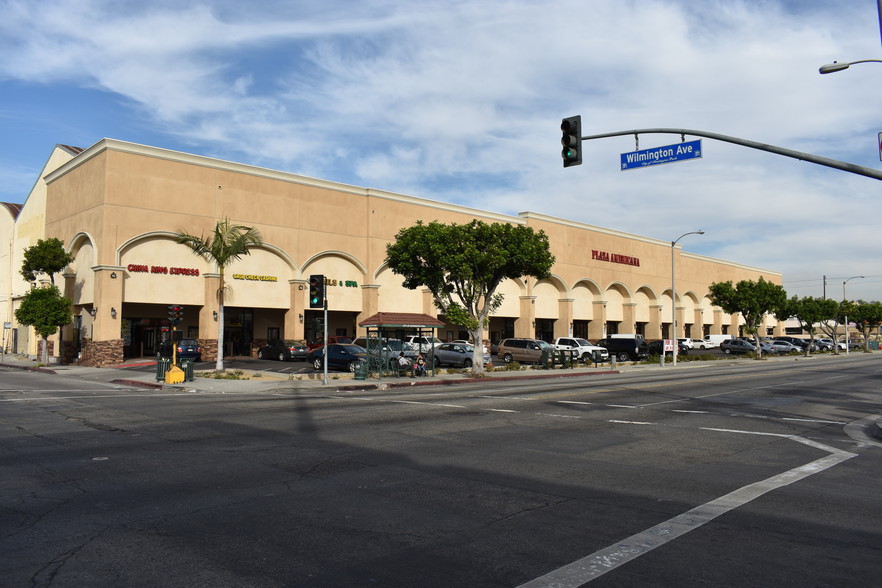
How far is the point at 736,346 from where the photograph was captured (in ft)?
213

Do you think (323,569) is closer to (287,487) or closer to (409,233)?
(287,487)

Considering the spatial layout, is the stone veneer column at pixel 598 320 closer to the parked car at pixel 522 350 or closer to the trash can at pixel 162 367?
the parked car at pixel 522 350

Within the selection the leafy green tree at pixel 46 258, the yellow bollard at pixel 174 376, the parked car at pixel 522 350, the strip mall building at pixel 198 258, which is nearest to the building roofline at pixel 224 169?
the strip mall building at pixel 198 258

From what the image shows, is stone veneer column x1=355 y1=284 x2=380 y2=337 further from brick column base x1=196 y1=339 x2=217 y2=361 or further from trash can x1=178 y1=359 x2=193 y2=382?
trash can x1=178 y1=359 x2=193 y2=382

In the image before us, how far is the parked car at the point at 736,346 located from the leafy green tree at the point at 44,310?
189 ft

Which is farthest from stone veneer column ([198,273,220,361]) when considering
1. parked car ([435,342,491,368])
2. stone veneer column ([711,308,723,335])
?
stone veneer column ([711,308,723,335])

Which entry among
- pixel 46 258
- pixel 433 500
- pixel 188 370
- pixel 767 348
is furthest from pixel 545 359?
pixel 767 348

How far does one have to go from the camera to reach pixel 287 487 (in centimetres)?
806

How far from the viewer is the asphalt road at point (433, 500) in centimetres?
532

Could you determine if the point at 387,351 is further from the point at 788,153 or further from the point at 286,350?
the point at 788,153

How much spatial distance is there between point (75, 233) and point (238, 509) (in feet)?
128

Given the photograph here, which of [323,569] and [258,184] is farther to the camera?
[258,184]

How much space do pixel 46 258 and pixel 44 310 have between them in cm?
352

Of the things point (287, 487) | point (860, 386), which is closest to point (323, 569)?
point (287, 487)
